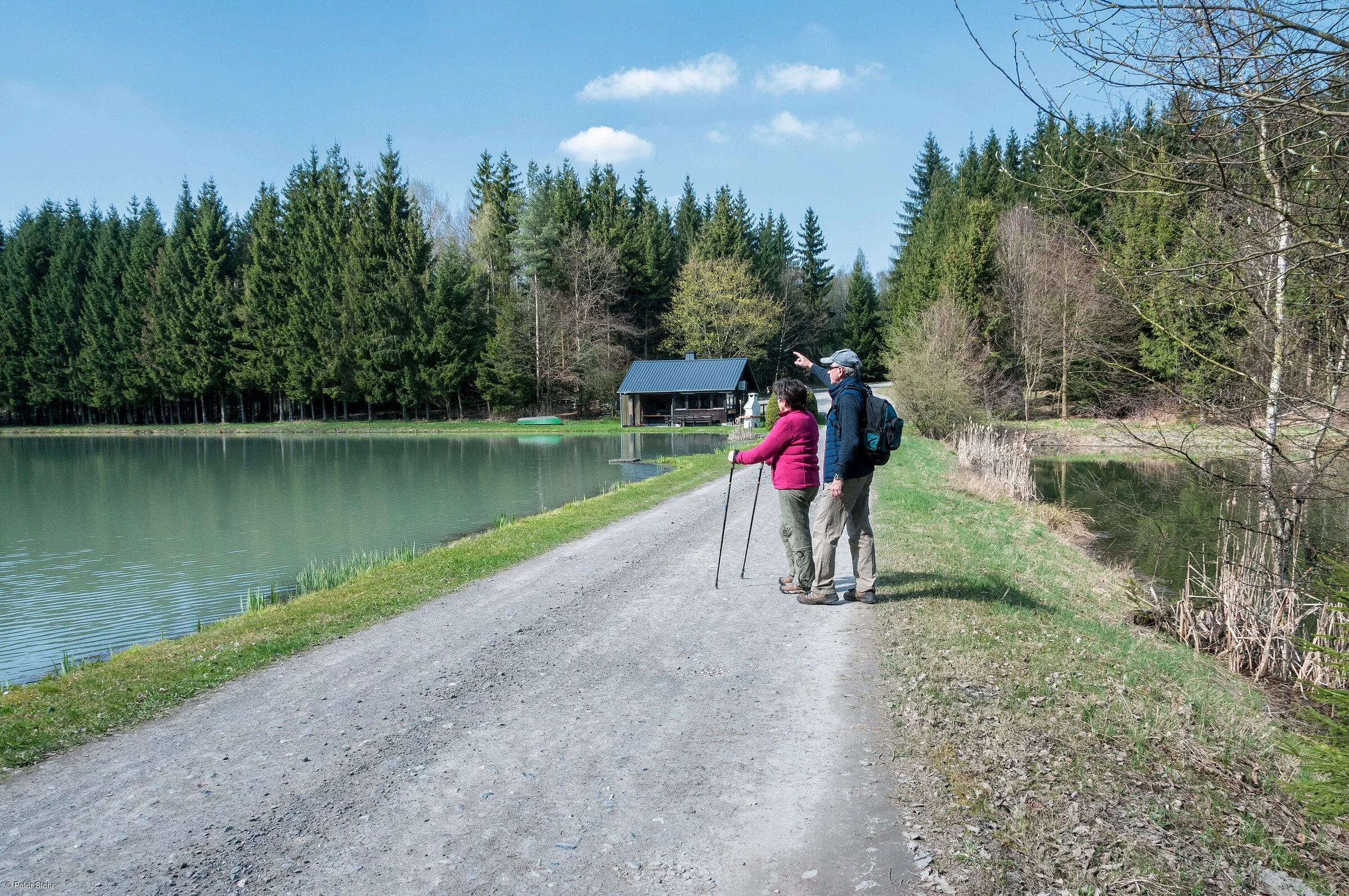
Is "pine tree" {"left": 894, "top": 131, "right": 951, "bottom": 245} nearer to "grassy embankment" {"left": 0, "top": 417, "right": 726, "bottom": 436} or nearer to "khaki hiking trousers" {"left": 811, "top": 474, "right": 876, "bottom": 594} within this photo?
"grassy embankment" {"left": 0, "top": 417, "right": 726, "bottom": 436}

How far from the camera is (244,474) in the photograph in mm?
28062

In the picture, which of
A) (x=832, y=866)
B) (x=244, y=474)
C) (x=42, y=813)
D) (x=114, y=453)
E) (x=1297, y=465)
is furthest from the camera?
(x=114, y=453)

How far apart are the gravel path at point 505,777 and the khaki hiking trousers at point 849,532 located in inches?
20.4

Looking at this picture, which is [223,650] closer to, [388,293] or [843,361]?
[843,361]

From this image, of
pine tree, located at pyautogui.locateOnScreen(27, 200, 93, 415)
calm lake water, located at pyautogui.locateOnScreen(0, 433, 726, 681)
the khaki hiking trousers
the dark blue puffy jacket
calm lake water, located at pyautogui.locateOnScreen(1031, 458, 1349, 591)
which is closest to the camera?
the dark blue puffy jacket

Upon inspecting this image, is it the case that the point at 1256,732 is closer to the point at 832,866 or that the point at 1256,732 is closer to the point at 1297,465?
the point at 1297,465

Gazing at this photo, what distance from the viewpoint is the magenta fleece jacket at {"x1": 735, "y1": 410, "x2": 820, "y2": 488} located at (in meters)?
7.42

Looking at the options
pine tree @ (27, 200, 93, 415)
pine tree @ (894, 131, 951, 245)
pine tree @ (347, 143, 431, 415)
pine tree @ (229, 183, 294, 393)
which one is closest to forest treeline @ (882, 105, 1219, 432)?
pine tree @ (894, 131, 951, 245)

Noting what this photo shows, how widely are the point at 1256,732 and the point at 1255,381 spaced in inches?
86.5

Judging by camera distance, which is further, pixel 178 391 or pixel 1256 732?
pixel 178 391

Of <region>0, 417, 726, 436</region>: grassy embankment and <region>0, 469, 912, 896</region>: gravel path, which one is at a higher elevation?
<region>0, 417, 726, 436</region>: grassy embankment

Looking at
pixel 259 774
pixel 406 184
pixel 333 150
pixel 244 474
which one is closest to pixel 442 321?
pixel 406 184

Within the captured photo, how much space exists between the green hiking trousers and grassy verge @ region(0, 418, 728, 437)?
3957 cm

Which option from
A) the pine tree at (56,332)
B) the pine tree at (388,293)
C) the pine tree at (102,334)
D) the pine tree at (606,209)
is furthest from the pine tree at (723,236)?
the pine tree at (56,332)
